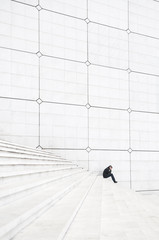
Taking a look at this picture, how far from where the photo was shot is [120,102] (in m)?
9.57

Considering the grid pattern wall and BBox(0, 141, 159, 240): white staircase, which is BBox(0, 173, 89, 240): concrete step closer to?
BBox(0, 141, 159, 240): white staircase

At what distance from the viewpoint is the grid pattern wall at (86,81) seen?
7.91m

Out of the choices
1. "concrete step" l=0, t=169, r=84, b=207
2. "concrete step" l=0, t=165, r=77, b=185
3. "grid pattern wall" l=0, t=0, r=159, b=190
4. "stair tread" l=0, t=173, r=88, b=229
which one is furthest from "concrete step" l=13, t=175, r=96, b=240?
"grid pattern wall" l=0, t=0, r=159, b=190

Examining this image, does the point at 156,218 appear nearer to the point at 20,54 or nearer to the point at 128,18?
the point at 20,54

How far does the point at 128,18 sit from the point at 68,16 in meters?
2.47

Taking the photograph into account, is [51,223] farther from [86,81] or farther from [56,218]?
[86,81]

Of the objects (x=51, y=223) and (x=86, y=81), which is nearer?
(x=51, y=223)

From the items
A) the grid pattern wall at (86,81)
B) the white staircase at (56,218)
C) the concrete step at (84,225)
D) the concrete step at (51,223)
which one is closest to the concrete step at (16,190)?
the white staircase at (56,218)

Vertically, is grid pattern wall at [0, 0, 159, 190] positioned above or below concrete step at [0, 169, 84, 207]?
above

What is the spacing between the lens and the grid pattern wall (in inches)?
312

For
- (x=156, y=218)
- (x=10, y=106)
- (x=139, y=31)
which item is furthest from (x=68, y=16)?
(x=156, y=218)

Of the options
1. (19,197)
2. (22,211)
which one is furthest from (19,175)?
(22,211)

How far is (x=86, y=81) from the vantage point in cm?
909

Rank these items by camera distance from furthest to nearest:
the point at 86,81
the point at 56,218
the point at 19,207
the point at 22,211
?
the point at 86,81 < the point at 56,218 < the point at 19,207 < the point at 22,211
